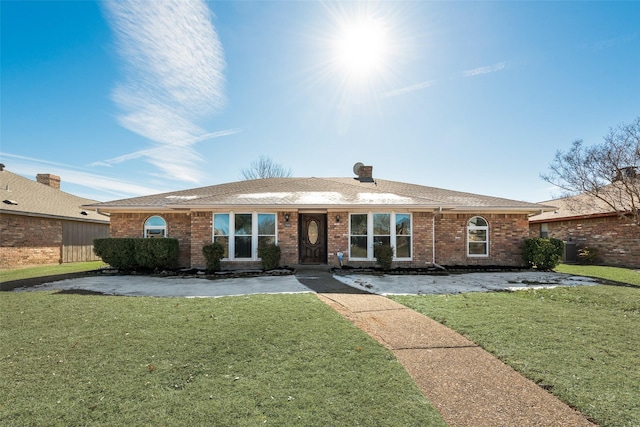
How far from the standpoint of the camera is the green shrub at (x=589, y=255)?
1592 cm

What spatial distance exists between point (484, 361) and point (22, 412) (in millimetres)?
4632

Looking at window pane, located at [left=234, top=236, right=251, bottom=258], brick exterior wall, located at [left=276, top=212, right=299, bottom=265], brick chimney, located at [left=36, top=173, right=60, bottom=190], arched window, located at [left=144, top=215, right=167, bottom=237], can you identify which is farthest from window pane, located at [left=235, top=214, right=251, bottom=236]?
brick chimney, located at [left=36, top=173, right=60, bottom=190]

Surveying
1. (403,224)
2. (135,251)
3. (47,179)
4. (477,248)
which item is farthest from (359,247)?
(47,179)

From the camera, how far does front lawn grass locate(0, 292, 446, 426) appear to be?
2598mm

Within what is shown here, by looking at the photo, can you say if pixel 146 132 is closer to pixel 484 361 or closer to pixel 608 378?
pixel 484 361

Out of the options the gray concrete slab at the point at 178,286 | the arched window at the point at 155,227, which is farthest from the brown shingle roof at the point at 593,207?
the arched window at the point at 155,227

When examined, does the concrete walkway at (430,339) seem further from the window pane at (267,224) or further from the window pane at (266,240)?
the window pane at (267,224)

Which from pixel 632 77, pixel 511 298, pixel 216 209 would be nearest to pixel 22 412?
pixel 511 298

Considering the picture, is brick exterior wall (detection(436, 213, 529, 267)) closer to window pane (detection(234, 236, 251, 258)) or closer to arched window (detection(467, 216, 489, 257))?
arched window (detection(467, 216, 489, 257))

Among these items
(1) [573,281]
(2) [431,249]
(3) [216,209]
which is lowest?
(1) [573,281]

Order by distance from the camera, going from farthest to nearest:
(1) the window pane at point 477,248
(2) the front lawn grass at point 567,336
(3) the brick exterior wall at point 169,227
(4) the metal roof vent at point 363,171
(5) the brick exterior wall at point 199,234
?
(4) the metal roof vent at point 363,171
(1) the window pane at point 477,248
(3) the brick exterior wall at point 169,227
(5) the brick exterior wall at point 199,234
(2) the front lawn grass at point 567,336

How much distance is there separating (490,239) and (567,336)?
29.7ft

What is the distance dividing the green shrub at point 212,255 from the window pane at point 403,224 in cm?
669

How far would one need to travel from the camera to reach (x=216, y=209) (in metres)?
11.5
